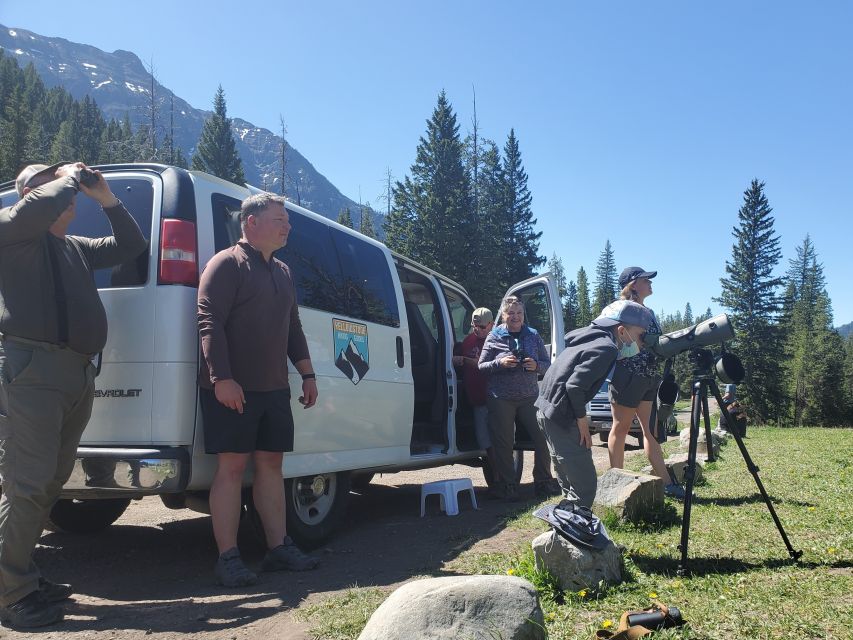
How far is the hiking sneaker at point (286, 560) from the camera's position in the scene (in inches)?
149

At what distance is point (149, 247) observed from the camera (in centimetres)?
350

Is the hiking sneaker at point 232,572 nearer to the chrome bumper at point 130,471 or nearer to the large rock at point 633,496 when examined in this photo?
the chrome bumper at point 130,471

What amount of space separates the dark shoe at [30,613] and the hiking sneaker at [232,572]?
80cm

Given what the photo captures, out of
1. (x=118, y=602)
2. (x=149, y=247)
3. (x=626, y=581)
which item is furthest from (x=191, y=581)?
(x=626, y=581)

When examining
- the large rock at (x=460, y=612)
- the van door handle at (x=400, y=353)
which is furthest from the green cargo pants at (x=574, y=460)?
the van door handle at (x=400, y=353)

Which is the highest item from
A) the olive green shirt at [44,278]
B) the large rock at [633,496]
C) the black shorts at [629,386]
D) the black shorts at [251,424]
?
the olive green shirt at [44,278]

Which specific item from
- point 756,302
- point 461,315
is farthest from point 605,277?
point 461,315

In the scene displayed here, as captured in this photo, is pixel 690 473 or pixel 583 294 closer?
pixel 690 473

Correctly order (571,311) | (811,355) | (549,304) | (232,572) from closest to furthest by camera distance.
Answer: (232,572), (549,304), (811,355), (571,311)

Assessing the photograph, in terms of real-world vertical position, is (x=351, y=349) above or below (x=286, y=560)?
above

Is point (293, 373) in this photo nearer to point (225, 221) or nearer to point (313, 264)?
point (313, 264)

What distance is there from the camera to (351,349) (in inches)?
185

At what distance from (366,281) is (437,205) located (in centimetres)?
3964

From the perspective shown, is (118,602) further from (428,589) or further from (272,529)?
(428,589)
